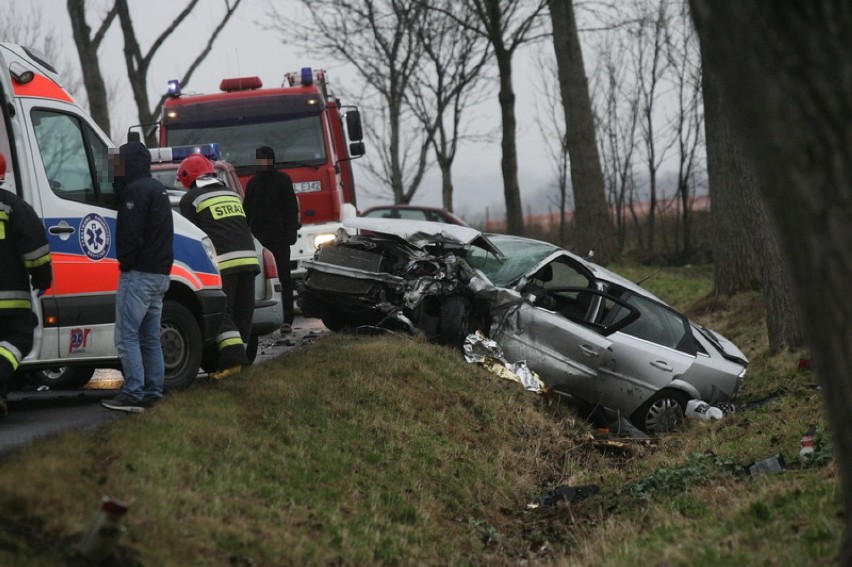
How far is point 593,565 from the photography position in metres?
5.70

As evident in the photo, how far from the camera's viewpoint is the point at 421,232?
11086 mm

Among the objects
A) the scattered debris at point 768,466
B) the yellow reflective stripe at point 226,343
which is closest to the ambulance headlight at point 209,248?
the yellow reflective stripe at point 226,343

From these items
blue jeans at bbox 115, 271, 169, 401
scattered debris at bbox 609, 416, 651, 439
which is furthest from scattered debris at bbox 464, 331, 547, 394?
blue jeans at bbox 115, 271, 169, 401

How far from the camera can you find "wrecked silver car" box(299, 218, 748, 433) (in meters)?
10.8

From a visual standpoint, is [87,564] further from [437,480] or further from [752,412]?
[752,412]

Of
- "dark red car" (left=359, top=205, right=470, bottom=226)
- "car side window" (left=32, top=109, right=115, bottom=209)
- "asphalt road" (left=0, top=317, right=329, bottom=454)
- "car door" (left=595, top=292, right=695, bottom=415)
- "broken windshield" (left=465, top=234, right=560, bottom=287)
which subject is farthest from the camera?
"dark red car" (left=359, top=205, right=470, bottom=226)

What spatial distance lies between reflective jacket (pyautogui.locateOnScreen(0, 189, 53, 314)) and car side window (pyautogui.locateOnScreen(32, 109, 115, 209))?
26.2 inches

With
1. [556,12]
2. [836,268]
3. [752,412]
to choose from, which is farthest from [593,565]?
[556,12]

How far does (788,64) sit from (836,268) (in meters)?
0.70

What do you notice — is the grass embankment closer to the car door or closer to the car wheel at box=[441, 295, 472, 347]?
the car wheel at box=[441, 295, 472, 347]

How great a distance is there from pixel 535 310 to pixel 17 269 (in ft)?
16.6

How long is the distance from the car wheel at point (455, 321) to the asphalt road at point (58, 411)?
1796mm

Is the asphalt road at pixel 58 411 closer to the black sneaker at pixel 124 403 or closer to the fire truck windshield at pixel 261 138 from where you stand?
the black sneaker at pixel 124 403

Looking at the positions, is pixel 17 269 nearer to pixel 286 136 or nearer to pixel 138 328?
pixel 138 328
